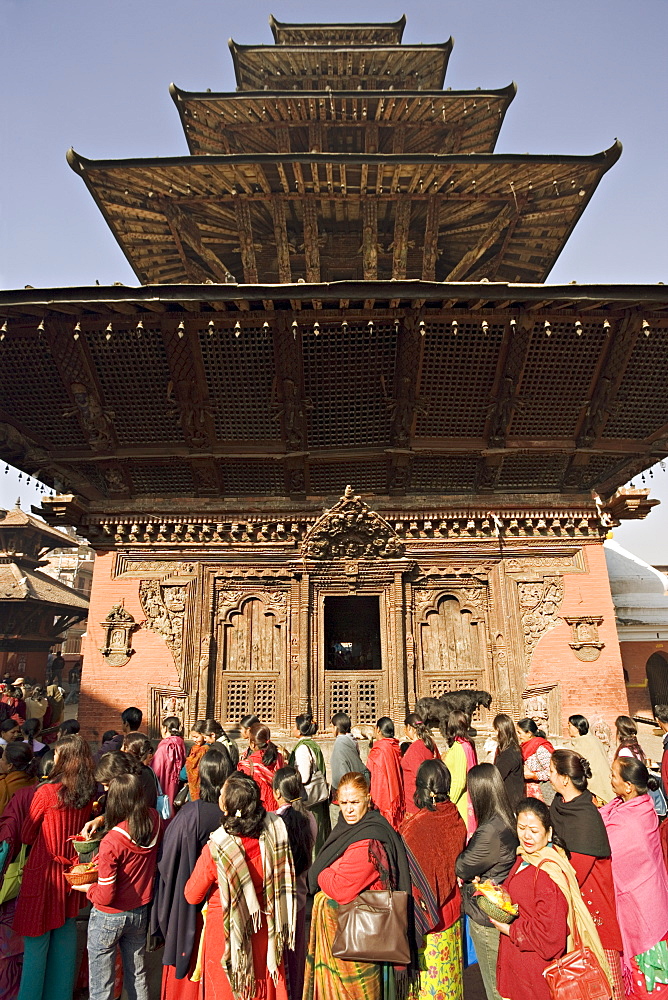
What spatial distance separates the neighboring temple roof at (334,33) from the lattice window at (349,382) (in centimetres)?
1362

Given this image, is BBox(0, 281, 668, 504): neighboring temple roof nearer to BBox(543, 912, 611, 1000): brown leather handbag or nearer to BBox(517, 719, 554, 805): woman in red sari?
BBox(517, 719, 554, 805): woman in red sari

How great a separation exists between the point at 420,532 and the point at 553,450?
354 centimetres

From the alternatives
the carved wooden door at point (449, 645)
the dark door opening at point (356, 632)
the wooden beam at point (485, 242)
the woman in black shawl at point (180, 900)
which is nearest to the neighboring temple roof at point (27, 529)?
the dark door opening at point (356, 632)

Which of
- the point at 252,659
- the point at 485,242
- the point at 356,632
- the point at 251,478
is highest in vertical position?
the point at 485,242

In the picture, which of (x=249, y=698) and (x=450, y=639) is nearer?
(x=249, y=698)

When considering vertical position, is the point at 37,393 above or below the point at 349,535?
above

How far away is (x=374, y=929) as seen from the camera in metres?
3.12

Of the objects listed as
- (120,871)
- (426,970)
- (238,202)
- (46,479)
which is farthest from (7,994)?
Answer: (238,202)

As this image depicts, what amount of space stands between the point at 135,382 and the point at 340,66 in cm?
1314

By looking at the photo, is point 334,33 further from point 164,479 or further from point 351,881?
point 351,881

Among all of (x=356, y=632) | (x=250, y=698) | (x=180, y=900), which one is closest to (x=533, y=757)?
(x=180, y=900)

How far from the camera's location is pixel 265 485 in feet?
43.6

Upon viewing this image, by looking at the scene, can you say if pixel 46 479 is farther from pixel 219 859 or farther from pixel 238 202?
pixel 219 859

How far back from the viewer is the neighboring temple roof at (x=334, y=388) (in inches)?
428
